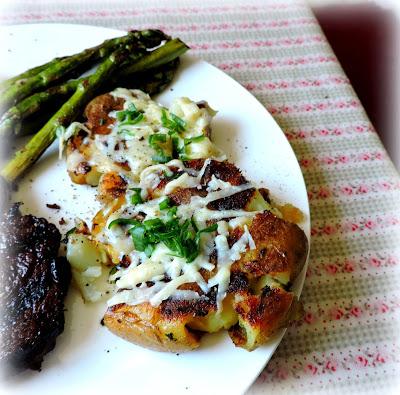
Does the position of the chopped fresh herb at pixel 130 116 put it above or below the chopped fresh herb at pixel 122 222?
above

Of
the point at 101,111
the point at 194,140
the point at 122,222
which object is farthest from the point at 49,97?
the point at 122,222

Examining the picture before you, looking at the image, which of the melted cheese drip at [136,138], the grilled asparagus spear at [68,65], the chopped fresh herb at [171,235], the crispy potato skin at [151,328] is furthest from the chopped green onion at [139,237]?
the grilled asparagus spear at [68,65]

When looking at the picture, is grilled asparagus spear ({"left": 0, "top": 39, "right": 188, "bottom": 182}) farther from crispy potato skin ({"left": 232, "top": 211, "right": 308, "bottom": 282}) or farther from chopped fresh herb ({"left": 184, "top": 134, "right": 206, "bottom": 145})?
crispy potato skin ({"left": 232, "top": 211, "right": 308, "bottom": 282})

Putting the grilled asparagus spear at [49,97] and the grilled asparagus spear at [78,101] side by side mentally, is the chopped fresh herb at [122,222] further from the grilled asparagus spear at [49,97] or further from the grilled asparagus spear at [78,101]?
the grilled asparagus spear at [49,97]

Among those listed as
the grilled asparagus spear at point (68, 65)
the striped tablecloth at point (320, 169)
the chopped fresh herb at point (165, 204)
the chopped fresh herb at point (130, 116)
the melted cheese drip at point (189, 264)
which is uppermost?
the grilled asparagus spear at point (68, 65)

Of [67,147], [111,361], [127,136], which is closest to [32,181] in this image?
[67,147]

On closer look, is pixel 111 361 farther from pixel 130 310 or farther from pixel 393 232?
pixel 393 232
